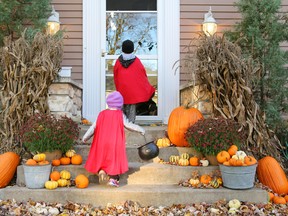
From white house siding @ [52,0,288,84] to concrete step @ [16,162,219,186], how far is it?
2.49m

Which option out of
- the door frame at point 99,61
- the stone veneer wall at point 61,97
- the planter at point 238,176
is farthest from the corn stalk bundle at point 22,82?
the planter at point 238,176

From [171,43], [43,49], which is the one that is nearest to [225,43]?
[171,43]

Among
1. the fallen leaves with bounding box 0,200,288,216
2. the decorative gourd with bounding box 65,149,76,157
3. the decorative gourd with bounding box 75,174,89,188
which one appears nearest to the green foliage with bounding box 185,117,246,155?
the fallen leaves with bounding box 0,200,288,216

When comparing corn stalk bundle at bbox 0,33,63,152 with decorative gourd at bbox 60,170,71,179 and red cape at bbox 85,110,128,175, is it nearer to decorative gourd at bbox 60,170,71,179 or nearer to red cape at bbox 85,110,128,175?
decorative gourd at bbox 60,170,71,179

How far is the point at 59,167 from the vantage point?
3.91 meters

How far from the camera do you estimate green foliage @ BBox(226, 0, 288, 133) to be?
4.96 meters

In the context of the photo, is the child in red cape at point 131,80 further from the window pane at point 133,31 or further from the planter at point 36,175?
the planter at point 36,175

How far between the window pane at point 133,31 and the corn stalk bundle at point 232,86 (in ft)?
6.82

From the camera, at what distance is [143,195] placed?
11.6 ft

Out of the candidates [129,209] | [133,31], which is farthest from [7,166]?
[133,31]

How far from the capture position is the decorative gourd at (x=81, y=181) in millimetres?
3611

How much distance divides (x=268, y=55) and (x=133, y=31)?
255 cm

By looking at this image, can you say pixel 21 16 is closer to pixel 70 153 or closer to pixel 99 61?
pixel 99 61

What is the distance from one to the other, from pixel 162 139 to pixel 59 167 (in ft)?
4.61
